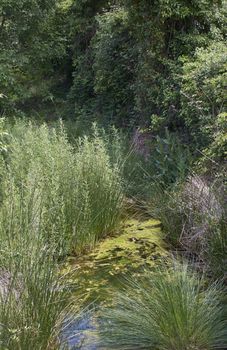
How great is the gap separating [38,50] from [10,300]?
7.89 m

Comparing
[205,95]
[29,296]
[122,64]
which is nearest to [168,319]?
[29,296]

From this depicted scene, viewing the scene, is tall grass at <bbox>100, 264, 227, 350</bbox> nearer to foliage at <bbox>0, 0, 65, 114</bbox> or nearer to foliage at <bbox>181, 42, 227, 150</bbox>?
foliage at <bbox>181, 42, 227, 150</bbox>

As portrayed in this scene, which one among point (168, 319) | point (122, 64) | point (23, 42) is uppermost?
point (23, 42)

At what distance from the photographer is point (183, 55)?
6.36 metres

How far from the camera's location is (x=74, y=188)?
13.7ft

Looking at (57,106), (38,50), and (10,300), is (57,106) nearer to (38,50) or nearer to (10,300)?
(38,50)

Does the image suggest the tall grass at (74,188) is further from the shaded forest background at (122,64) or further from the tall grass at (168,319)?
the tall grass at (168,319)

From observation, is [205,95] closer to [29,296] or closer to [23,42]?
[29,296]

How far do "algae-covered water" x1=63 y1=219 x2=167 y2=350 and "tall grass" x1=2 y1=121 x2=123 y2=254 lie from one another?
0.15m

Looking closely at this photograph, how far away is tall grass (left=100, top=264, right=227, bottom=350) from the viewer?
259cm

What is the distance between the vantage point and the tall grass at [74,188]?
3.92 m

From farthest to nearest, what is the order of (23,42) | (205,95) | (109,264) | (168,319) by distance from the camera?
(23,42), (205,95), (109,264), (168,319)

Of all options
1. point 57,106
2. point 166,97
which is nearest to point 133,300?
point 166,97

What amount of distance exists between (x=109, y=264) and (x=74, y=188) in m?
0.72
